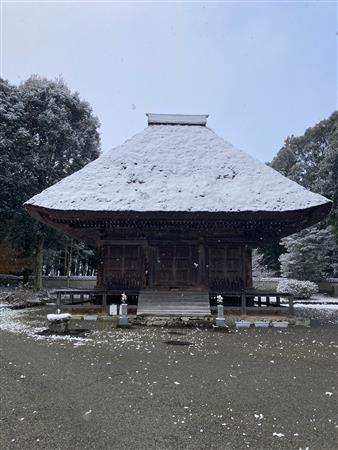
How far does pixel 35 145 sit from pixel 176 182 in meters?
16.6

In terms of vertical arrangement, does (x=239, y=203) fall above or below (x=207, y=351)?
above

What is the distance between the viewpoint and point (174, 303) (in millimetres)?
15328

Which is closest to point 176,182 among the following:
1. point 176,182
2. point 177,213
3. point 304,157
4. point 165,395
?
point 176,182

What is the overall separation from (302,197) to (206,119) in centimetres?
922

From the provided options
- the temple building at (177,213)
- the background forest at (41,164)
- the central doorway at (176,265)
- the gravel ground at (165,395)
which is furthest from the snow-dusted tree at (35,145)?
the gravel ground at (165,395)

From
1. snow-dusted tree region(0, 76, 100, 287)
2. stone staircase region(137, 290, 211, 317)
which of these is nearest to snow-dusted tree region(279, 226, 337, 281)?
snow-dusted tree region(0, 76, 100, 287)

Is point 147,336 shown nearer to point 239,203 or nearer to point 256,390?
point 256,390

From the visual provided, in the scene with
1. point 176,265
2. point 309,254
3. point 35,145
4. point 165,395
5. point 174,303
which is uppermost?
point 35,145

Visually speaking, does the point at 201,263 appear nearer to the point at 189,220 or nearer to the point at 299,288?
the point at 189,220

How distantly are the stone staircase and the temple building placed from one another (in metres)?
0.47

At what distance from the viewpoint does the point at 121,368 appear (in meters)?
7.18

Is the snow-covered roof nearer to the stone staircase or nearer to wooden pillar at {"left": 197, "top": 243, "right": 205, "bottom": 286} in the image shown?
wooden pillar at {"left": 197, "top": 243, "right": 205, "bottom": 286}

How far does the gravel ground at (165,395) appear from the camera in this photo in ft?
13.9

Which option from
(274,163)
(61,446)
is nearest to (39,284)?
(61,446)
